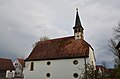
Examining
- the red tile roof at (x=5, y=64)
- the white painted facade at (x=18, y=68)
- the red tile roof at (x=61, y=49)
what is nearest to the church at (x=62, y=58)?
the red tile roof at (x=61, y=49)

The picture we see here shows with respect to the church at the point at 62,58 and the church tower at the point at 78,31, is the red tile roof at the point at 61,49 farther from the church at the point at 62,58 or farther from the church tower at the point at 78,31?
the church tower at the point at 78,31

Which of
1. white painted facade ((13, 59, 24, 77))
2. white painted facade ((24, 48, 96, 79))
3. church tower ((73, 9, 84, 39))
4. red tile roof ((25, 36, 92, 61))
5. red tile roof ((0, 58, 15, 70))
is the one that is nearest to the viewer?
white painted facade ((24, 48, 96, 79))

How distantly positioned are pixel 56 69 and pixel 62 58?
7.92 feet

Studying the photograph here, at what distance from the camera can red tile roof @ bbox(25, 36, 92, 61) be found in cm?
3281

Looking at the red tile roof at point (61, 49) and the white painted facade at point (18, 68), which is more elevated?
the red tile roof at point (61, 49)

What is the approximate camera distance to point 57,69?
109 ft

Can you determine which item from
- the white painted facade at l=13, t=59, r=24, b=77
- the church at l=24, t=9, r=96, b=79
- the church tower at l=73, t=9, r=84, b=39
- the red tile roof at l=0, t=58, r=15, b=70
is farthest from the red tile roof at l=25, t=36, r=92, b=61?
the white painted facade at l=13, t=59, r=24, b=77

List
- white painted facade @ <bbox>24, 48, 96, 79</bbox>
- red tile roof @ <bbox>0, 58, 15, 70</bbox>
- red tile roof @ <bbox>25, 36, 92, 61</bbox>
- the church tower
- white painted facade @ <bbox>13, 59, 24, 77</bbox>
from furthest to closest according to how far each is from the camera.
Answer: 1. white painted facade @ <bbox>13, 59, 24, 77</bbox>
2. red tile roof @ <bbox>0, 58, 15, 70</bbox>
3. the church tower
4. red tile roof @ <bbox>25, 36, 92, 61</bbox>
5. white painted facade @ <bbox>24, 48, 96, 79</bbox>

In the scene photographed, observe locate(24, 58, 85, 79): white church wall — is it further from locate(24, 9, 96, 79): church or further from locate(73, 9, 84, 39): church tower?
locate(73, 9, 84, 39): church tower

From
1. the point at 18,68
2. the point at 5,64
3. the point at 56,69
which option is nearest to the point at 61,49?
the point at 56,69

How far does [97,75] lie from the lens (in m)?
19.2

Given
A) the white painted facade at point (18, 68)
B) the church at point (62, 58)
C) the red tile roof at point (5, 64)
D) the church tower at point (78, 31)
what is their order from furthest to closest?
the white painted facade at point (18, 68) → the red tile roof at point (5, 64) → the church tower at point (78, 31) → the church at point (62, 58)

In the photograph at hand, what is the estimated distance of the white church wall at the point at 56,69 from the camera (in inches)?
1235

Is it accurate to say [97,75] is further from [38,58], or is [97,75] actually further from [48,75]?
[38,58]
